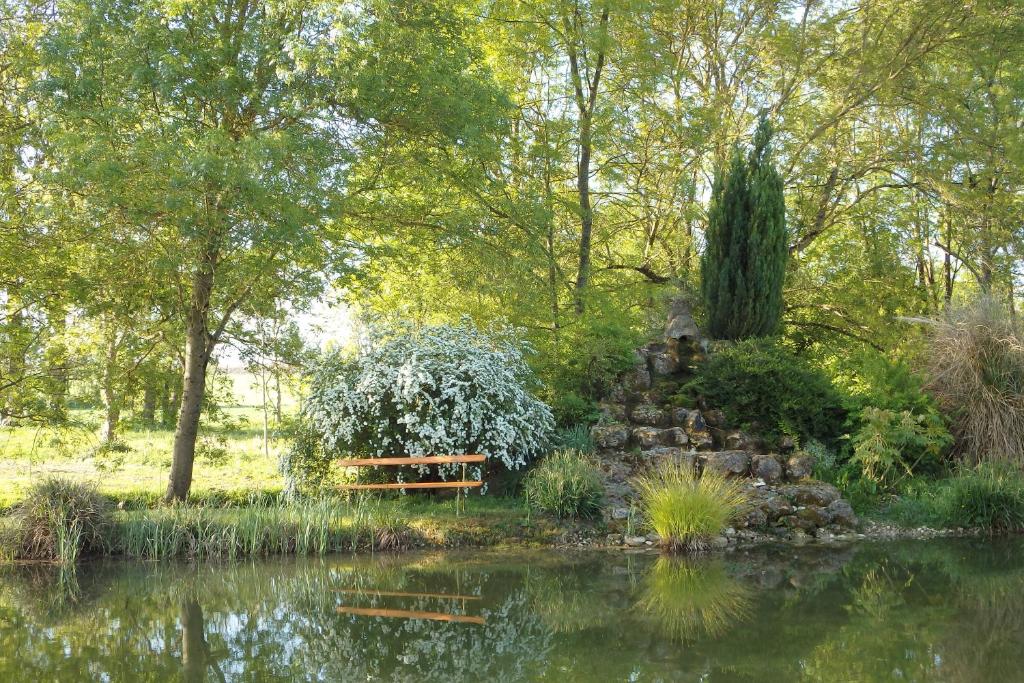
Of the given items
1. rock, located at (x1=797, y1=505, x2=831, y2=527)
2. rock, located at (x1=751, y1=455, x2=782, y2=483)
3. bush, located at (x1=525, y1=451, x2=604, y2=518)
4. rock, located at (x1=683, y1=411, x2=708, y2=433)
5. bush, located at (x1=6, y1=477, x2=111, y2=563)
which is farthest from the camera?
rock, located at (x1=683, y1=411, x2=708, y2=433)

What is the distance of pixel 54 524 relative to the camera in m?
9.49

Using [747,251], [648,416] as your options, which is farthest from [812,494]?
[747,251]

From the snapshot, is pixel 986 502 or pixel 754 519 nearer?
pixel 754 519

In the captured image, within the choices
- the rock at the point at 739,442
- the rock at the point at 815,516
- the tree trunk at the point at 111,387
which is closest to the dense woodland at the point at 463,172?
the tree trunk at the point at 111,387

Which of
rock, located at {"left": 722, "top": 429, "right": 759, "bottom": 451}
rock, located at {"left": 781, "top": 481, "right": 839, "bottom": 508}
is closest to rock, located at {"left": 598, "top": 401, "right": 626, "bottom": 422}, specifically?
rock, located at {"left": 722, "top": 429, "right": 759, "bottom": 451}

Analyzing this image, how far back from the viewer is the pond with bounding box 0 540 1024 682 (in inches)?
224

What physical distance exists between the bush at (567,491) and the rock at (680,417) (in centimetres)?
288

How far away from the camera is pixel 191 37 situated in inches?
400

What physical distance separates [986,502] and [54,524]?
11.1 meters

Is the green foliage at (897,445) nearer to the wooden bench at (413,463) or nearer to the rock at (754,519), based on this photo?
the rock at (754,519)

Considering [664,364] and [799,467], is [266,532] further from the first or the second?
[664,364]

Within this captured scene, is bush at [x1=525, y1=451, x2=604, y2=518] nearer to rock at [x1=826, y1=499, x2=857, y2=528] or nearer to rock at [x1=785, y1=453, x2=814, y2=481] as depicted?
Answer: rock at [x1=785, y1=453, x2=814, y2=481]

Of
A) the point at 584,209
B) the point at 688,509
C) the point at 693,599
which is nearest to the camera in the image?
the point at 693,599

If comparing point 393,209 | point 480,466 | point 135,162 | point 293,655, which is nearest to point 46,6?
point 135,162
